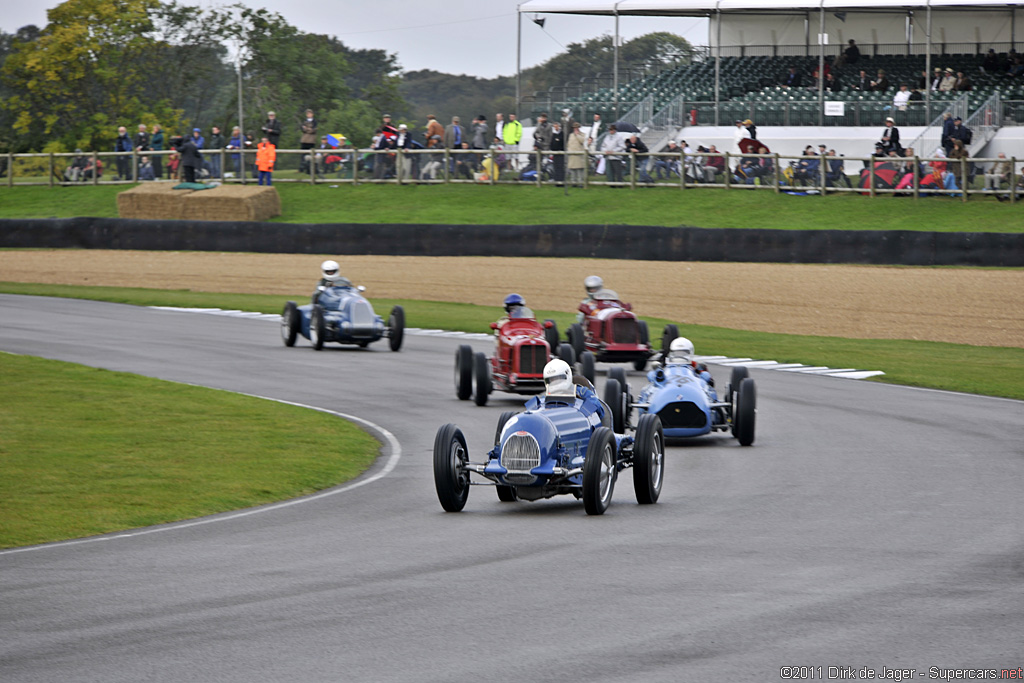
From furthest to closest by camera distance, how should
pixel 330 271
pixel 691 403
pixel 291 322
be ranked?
pixel 291 322
pixel 330 271
pixel 691 403

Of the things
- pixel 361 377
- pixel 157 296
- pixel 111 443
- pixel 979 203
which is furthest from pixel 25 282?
pixel 979 203

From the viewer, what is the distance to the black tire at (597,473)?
10.0 m

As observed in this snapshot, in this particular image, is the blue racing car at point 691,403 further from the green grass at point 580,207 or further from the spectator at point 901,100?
the spectator at point 901,100

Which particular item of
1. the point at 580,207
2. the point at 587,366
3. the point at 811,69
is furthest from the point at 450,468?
the point at 811,69

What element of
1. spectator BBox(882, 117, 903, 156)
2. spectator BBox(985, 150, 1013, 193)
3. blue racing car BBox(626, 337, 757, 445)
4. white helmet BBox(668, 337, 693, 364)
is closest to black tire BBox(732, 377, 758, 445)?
blue racing car BBox(626, 337, 757, 445)

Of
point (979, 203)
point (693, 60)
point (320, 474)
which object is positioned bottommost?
point (320, 474)

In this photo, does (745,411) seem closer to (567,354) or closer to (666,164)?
(567,354)

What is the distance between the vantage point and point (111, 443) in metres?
13.6

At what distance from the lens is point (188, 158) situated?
4056 centimetres

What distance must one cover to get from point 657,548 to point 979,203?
1054 inches

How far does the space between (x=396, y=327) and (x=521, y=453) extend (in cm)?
1220

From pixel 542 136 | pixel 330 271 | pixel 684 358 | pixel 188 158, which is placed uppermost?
pixel 542 136

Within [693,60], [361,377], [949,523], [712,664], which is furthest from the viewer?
[693,60]

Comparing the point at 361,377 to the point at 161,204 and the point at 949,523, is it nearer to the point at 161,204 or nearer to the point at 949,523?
the point at 949,523
